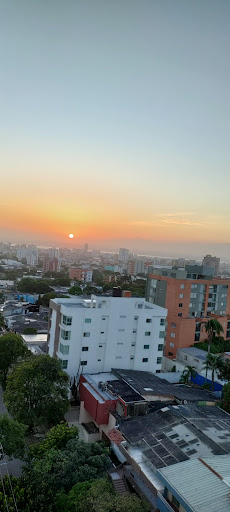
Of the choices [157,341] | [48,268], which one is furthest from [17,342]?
[48,268]

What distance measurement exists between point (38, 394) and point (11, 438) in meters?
4.10

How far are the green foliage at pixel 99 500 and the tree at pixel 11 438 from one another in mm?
2983

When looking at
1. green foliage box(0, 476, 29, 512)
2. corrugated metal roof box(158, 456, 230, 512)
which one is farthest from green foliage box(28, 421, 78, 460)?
corrugated metal roof box(158, 456, 230, 512)

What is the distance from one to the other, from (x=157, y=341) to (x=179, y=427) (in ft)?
33.4

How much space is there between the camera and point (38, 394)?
56.9 ft

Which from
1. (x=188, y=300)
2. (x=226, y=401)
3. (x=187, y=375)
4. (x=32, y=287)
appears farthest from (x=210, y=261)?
(x=226, y=401)

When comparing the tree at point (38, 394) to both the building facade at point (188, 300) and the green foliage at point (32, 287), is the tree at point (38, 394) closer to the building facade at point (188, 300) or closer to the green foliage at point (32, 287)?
the building facade at point (188, 300)

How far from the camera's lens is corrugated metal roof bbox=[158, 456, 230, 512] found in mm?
9938

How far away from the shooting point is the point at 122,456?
15477 mm

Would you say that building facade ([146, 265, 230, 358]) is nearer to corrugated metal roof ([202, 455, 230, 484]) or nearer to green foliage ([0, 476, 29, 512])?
corrugated metal roof ([202, 455, 230, 484])

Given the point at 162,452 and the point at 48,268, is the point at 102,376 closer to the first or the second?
the point at 162,452

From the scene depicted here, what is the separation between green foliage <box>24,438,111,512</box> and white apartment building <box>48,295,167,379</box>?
9.85 m

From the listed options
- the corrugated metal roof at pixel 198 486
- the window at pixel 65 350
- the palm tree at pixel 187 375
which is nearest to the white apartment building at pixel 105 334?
the window at pixel 65 350

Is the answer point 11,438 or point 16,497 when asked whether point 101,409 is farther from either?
point 16,497
